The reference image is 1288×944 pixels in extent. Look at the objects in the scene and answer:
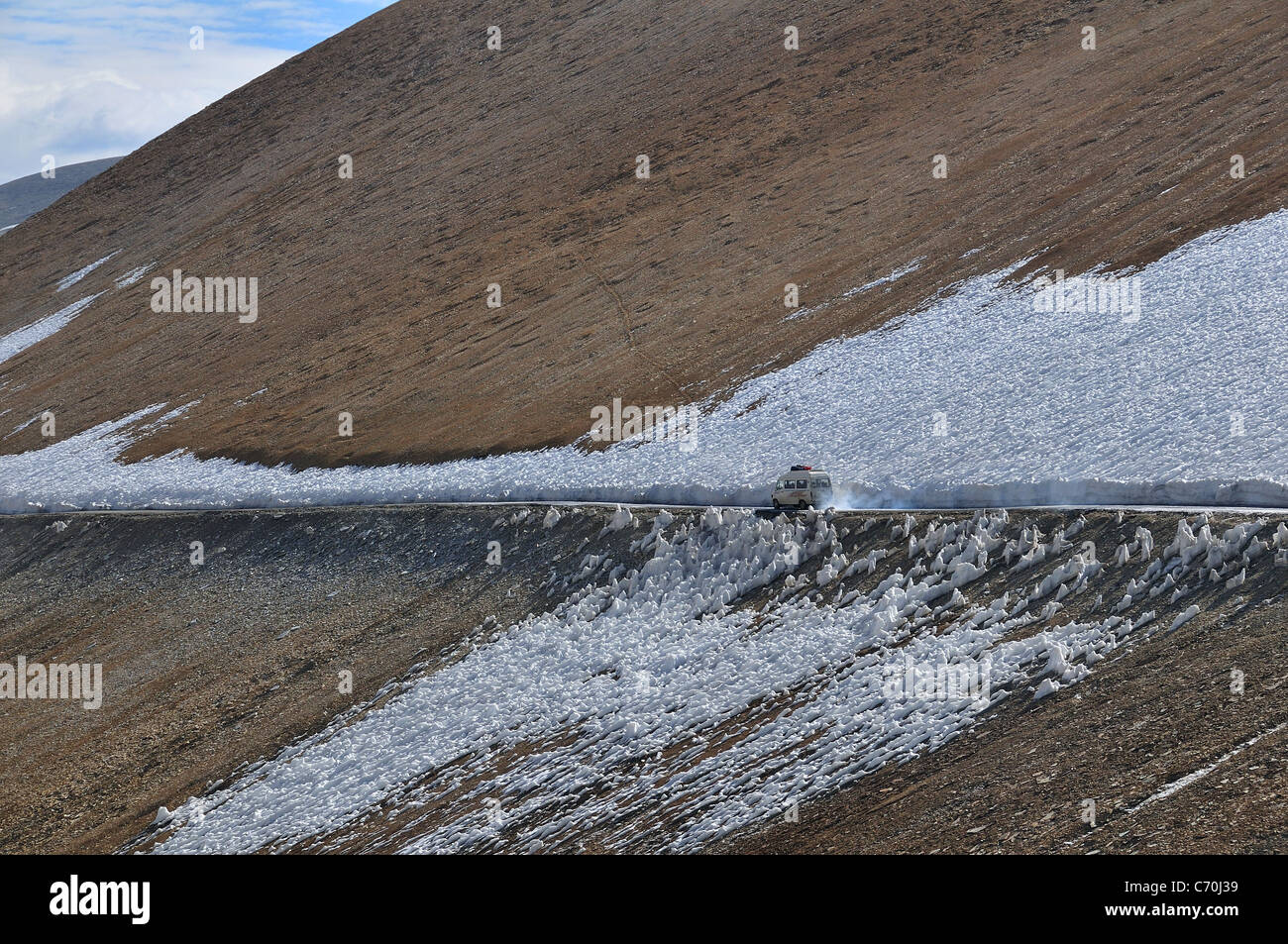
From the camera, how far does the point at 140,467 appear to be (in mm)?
46719

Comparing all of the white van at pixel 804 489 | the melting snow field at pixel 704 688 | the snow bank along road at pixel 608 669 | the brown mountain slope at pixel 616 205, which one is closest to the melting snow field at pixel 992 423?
the white van at pixel 804 489

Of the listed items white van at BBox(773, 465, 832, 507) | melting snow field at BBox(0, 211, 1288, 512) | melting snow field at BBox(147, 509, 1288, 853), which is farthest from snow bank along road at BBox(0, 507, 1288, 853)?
melting snow field at BBox(0, 211, 1288, 512)

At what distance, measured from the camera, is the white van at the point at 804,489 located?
27516mm

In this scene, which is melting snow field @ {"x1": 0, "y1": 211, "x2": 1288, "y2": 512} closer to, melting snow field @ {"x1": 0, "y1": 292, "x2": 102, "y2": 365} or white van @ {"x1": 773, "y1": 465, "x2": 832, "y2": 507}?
white van @ {"x1": 773, "y1": 465, "x2": 832, "y2": 507}

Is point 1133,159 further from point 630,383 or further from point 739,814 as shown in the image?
point 739,814

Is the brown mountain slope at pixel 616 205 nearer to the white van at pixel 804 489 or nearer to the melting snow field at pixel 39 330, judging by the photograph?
the melting snow field at pixel 39 330

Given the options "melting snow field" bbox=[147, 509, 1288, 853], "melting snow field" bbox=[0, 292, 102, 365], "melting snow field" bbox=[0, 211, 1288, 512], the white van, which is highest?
"melting snow field" bbox=[0, 292, 102, 365]

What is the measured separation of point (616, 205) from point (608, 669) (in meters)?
40.2

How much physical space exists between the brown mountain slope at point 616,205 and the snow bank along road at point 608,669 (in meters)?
9.60

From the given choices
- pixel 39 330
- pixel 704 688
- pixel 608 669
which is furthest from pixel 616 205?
pixel 704 688

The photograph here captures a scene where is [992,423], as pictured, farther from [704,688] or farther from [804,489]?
[704,688]

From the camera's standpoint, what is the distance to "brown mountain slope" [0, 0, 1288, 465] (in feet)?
140

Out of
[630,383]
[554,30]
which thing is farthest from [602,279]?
[554,30]

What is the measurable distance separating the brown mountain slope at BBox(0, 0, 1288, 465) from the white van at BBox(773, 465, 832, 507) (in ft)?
38.2
